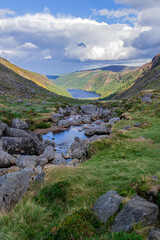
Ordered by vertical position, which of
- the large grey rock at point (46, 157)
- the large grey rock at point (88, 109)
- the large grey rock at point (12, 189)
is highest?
the large grey rock at point (88, 109)

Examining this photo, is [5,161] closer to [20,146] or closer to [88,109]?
[20,146]

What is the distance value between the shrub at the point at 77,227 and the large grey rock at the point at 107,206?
0.31 meters

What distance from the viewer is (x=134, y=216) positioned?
20.6ft

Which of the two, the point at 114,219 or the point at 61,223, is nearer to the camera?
the point at 61,223

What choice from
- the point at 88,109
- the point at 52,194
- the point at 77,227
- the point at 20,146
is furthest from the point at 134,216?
the point at 88,109

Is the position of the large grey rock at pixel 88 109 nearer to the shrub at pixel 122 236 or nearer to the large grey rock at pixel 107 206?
the large grey rock at pixel 107 206

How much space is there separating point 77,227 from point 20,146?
2128cm

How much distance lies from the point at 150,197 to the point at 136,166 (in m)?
4.80

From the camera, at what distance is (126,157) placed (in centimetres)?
1656

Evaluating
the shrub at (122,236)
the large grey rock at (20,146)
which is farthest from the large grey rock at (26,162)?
the shrub at (122,236)

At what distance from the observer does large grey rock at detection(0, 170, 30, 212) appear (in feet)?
29.6

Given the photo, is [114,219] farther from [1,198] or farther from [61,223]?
[1,198]

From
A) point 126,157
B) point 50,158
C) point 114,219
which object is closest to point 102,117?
point 50,158

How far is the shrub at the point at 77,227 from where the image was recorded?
586 cm
